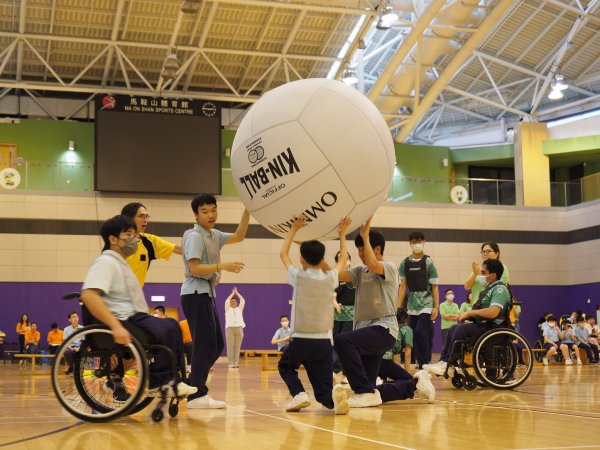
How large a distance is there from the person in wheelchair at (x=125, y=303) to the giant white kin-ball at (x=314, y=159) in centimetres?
90

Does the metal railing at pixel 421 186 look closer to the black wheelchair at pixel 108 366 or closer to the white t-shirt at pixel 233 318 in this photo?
the white t-shirt at pixel 233 318

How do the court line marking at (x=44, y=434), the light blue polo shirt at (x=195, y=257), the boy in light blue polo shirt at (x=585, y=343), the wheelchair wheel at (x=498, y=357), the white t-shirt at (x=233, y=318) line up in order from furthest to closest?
the boy in light blue polo shirt at (x=585, y=343) → the white t-shirt at (x=233, y=318) → the wheelchair wheel at (x=498, y=357) → the light blue polo shirt at (x=195, y=257) → the court line marking at (x=44, y=434)

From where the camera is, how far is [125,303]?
4887mm

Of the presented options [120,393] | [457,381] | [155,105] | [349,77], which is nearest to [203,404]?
[120,393]

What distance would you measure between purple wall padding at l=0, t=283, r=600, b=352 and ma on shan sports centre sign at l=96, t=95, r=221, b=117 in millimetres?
4719

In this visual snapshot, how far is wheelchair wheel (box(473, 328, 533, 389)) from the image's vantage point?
Result: 24.9ft

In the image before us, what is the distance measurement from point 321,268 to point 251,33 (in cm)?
1661

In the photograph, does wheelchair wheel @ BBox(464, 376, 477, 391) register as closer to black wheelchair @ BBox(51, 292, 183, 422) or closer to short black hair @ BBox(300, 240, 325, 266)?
short black hair @ BBox(300, 240, 325, 266)

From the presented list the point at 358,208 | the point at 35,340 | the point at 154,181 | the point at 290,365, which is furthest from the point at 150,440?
the point at 154,181

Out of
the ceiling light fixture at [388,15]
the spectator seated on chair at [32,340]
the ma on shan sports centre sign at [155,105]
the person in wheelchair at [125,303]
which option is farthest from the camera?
the ma on shan sports centre sign at [155,105]

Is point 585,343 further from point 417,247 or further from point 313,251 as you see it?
point 313,251

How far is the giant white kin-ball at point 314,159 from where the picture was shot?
5.04 meters

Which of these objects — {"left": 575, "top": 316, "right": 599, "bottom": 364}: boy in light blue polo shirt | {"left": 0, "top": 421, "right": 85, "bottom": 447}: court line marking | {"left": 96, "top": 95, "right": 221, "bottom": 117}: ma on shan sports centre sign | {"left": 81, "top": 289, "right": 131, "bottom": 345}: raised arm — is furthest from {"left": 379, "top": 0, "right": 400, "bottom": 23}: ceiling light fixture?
{"left": 0, "top": 421, "right": 85, "bottom": 447}: court line marking

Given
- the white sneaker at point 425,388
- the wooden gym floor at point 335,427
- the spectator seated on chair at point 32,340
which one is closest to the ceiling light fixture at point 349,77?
the spectator seated on chair at point 32,340
